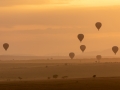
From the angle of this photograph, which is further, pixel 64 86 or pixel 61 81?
pixel 61 81

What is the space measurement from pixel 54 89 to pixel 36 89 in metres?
2.55

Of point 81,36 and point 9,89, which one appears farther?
point 81,36

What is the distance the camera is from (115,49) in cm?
16450

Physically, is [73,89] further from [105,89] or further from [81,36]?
[81,36]

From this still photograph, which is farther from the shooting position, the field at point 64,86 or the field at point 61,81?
the field at point 61,81

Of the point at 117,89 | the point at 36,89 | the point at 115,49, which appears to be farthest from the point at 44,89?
the point at 115,49

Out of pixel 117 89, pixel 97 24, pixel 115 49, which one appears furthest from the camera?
pixel 115 49

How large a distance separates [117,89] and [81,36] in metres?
82.4

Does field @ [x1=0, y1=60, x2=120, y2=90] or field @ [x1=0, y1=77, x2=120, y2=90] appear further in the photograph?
field @ [x1=0, y1=60, x2=120, y2=90]

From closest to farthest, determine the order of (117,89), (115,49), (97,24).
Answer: (117,89) < (97,24) < (115,49)

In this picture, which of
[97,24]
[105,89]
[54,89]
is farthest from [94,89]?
[97,24]

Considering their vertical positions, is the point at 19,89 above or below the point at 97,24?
below

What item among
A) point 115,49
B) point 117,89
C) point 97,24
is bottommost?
point 117,89

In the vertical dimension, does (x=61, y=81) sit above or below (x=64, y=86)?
above
